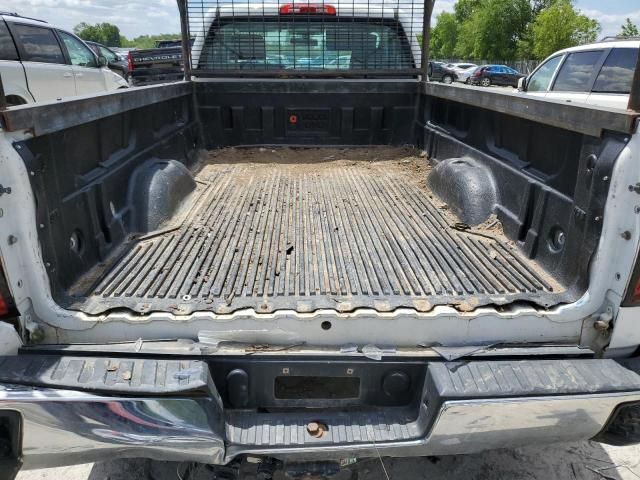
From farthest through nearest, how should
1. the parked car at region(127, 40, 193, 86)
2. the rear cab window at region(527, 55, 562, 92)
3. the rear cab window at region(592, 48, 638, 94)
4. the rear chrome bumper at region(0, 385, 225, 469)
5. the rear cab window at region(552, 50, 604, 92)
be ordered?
Result: the parked car at region(127, 40, 193, 86)
the rear cab window at region(527, 55, 562, 92)
the rear cab window at region(552, 50, 604, 92)
the rear cab window at region(592, 48, 638, 94)
the rear chrome bumper at region(0, 385, 225, 469)

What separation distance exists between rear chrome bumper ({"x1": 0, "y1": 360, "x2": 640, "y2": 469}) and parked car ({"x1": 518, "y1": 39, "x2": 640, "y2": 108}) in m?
→ 5.89

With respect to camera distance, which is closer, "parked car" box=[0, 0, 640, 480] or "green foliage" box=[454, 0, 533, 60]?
"parked car" box=[0, 0, 640, 480]

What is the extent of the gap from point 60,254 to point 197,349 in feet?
2.36

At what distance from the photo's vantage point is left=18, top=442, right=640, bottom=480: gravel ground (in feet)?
8.64

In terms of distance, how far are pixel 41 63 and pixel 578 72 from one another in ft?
28.7

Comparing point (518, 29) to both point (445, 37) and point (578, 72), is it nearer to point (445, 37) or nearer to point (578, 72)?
point (445, 37)

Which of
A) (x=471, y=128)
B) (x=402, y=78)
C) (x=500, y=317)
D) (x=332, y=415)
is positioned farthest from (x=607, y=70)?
(x=332, y=415)

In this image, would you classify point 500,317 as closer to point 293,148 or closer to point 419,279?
point 419,279

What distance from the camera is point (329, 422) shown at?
194cm

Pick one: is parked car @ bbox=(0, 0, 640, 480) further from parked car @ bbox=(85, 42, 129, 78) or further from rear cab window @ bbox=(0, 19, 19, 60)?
parked car @ bbox=(85, 42, 129, 78)

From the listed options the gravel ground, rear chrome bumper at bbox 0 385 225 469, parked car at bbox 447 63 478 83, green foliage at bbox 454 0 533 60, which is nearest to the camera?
rear chrome bumper at bbox 0 385 225 469

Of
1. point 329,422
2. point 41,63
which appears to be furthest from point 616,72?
point 41,63

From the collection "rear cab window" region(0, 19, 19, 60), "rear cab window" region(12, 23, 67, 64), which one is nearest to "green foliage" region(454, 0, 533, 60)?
"rear cab window" region(12, 23, 67, 64)

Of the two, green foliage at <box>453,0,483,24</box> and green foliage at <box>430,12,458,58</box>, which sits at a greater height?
green foliage at <box>453,0,483,24</box>
